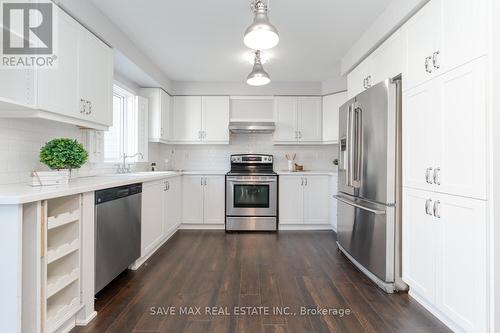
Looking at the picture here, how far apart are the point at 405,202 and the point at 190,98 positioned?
360cm

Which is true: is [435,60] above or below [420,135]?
above

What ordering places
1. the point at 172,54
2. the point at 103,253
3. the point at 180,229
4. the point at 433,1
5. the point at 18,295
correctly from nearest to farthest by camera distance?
1. the point at 18,295
2. the point at 433,1
3. the point at 103,253
4. the point at 172,54
5. the point at 180,229

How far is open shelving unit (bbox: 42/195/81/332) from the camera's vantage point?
1640 mm

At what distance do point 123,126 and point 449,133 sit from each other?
145 inches

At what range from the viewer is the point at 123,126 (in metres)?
3.77

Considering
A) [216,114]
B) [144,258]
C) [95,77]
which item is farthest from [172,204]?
[95,77]

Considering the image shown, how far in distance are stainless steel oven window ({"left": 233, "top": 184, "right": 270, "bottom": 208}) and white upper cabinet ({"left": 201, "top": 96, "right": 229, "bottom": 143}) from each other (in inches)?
37.1

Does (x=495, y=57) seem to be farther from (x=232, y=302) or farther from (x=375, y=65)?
(x=232, y=302)

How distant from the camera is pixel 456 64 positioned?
1.63 m

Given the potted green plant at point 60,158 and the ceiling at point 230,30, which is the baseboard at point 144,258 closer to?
the potted green plant at point 60,158

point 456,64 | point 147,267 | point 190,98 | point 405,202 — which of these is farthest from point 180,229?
point 456,64

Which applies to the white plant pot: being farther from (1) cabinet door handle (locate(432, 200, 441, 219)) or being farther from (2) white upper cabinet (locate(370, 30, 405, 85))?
(2) white upper cabinet (locate(370, 30, 405, 85))

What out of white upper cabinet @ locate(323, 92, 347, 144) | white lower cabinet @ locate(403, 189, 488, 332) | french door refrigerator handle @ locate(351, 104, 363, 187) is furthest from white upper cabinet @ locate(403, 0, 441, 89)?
white upper cabinet @ locate(323, 92, 347, 144)

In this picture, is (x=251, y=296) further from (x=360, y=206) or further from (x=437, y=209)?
(x=437, y=209)
